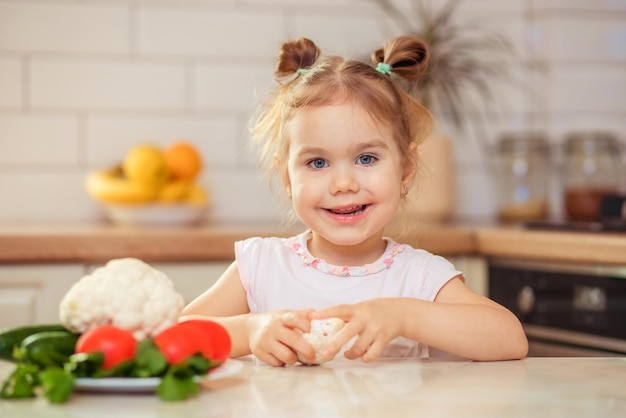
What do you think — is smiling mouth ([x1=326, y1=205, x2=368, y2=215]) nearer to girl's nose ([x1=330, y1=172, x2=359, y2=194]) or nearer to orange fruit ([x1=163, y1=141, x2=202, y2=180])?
girl's nose ([x1=330, y1=172, x2=359, y2=194])

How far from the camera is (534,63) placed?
2.75 m

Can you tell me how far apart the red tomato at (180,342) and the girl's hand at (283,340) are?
0.58ft

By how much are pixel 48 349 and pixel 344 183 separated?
545 mm

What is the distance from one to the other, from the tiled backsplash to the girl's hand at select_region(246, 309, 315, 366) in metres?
1.60

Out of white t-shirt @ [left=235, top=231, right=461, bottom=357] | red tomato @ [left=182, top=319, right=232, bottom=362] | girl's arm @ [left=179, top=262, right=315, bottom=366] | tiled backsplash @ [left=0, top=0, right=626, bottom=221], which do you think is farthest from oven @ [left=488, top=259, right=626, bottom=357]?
red tomato @ [left=182, top=319, right=232, bottom=362]

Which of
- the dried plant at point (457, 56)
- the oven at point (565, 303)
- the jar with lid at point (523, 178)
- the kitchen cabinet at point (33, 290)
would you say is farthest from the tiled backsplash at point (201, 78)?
the oven at point (565, 303)

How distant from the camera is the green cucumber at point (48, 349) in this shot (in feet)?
2.60

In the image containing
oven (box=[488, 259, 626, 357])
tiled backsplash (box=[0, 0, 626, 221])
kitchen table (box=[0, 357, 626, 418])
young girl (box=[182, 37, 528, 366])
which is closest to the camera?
kitchen table (box=[0, 357, 626, 418])

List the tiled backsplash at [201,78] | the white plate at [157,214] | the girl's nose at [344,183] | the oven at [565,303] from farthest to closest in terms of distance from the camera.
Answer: the tiled backsplash at [201,78] → the white plate at [157,214] → the oven at [565,303] → the girl's nose at [344,183]

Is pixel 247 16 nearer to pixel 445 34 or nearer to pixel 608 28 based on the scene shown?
pixel 445 34

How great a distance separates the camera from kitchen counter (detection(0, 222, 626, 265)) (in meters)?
1.96

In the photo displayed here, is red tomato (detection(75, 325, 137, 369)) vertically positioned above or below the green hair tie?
below

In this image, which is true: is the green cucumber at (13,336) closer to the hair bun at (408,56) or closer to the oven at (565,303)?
the hair bun at (408,56)

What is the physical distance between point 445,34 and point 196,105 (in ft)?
2.33
